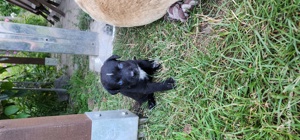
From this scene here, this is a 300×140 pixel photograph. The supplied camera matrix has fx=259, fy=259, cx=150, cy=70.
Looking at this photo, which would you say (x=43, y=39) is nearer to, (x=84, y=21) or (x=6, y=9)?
(x=84, y=21)

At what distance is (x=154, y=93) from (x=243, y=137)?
125 centimetres

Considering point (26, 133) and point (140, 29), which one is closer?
point (26, 133)

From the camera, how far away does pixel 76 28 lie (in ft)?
19.1

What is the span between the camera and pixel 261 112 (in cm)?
179

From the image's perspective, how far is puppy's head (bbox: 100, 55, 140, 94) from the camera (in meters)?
2.56

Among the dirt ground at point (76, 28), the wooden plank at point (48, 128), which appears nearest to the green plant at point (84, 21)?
the dirt ground at point (76, 28)

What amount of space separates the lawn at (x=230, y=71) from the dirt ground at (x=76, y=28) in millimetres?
1287

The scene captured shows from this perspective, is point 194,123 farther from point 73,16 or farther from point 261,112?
point 73,16

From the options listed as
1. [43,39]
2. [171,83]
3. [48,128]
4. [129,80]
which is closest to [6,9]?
[43,39]

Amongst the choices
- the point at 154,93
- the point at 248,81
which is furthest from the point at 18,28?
the point at 248,81

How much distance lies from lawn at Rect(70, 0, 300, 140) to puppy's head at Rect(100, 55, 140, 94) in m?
0.39

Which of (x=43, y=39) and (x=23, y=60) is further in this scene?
(x=23, y=60)

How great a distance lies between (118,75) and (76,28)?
12.0 feet

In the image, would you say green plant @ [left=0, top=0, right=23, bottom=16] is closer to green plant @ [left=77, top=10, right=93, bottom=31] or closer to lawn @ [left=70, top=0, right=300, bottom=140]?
green plant @ [left=77, top=10, right=93, bottom=31]
